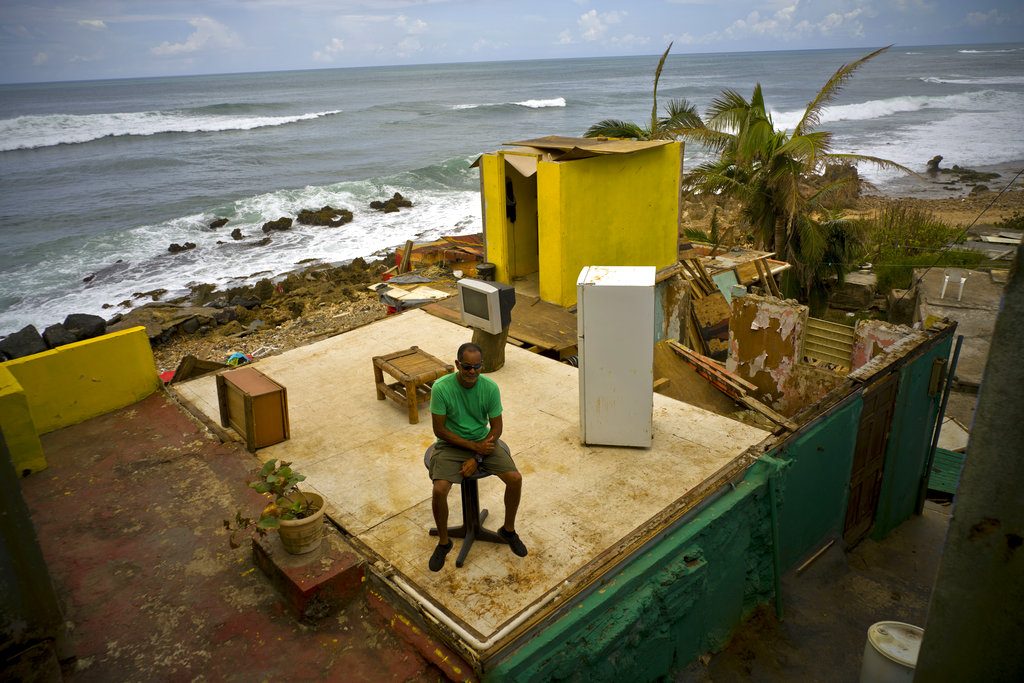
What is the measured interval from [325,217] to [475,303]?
24742 millimetres

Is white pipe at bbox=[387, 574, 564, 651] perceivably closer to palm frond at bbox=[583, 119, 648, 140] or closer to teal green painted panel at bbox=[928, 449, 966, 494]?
teal green painted panel at bbox=[928, 449, 966, 494]

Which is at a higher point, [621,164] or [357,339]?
[621,164]

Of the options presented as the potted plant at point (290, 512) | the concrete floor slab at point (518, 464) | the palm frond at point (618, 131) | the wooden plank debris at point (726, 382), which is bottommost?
the wooden plank debris at point (726, 382)

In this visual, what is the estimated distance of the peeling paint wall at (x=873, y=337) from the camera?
9.36m

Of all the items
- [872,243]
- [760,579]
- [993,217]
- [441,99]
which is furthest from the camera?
[441,99]

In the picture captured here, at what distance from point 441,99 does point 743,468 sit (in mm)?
86637

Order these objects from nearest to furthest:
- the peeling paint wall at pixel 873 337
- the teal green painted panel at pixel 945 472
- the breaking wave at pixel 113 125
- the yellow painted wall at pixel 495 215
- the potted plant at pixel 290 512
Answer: the potted plant at pixel 290 512 → the peeling paint wall at pixel 873 337 → the teal green painted panel at pixel 945 472 → the yellow painted wall at pixel 495 215 → the breaking wave at pixel 113 125

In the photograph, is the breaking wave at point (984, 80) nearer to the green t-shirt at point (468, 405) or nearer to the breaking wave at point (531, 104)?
the breaking wave at point (531, 104)

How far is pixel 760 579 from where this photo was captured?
22.1 ft

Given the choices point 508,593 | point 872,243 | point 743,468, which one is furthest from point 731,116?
point 508,593

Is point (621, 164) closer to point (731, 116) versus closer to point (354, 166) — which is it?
point (731, 116)

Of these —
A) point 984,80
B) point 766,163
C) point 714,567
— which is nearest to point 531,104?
point 984,80

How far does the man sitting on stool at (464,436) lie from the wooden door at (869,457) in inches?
176

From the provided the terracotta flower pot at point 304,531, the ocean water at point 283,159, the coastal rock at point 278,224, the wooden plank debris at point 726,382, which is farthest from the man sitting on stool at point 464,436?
the coastal rock at point 278,224
